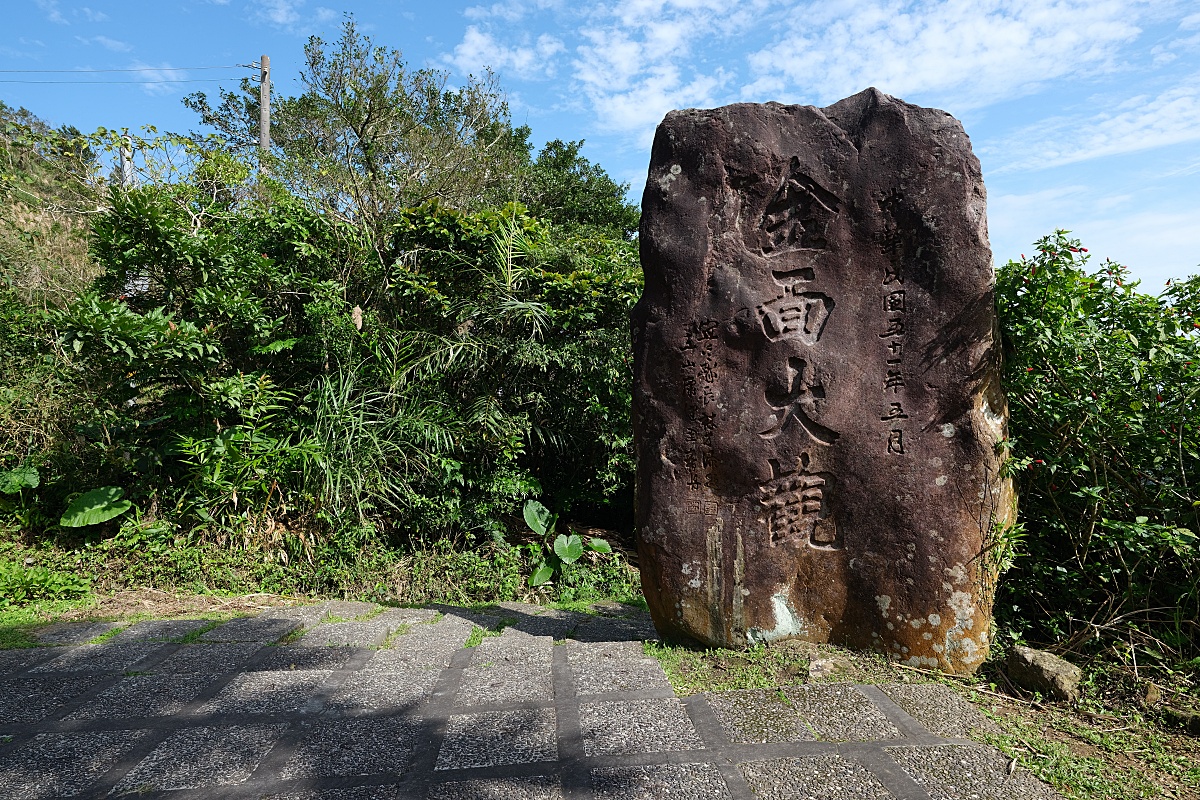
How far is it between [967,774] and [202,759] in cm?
227

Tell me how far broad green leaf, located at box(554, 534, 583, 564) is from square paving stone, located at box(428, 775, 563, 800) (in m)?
2.53

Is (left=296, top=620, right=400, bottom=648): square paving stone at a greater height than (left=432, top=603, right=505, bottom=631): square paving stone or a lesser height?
greater

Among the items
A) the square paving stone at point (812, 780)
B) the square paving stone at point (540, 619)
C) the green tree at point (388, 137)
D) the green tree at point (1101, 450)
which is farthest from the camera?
the green tree at point (388, 137)

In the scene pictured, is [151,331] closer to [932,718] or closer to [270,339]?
[270,339]

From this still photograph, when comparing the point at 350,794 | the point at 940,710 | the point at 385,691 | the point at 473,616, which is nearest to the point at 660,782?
the point at 350,794

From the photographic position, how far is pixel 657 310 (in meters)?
3.16

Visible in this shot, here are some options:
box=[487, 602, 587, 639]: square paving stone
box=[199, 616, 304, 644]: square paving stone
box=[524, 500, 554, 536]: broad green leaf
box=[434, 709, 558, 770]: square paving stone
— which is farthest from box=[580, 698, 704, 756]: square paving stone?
box=[524, 500, 554, 536]: broad green leaf

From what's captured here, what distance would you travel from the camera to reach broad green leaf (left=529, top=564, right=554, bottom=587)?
456 cm

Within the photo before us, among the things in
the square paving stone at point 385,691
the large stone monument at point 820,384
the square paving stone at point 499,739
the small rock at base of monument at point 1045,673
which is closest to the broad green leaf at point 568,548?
the large stone monument at point 820,384

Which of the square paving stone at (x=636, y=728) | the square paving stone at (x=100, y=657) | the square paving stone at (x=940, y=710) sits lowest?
the square paving stone at (x=100, y=657)

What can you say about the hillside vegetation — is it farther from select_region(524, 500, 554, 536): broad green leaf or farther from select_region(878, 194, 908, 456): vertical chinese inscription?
select_region(878, 194, 908, 456): vertical chinese inscription

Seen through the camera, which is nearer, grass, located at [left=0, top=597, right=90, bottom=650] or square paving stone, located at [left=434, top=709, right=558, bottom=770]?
square paving stone, located at [left=434, top=709, right=558, bottom=770]

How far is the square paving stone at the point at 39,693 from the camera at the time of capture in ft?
8.16

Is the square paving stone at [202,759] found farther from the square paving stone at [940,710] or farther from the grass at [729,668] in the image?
the square paving stone at [940,710]
